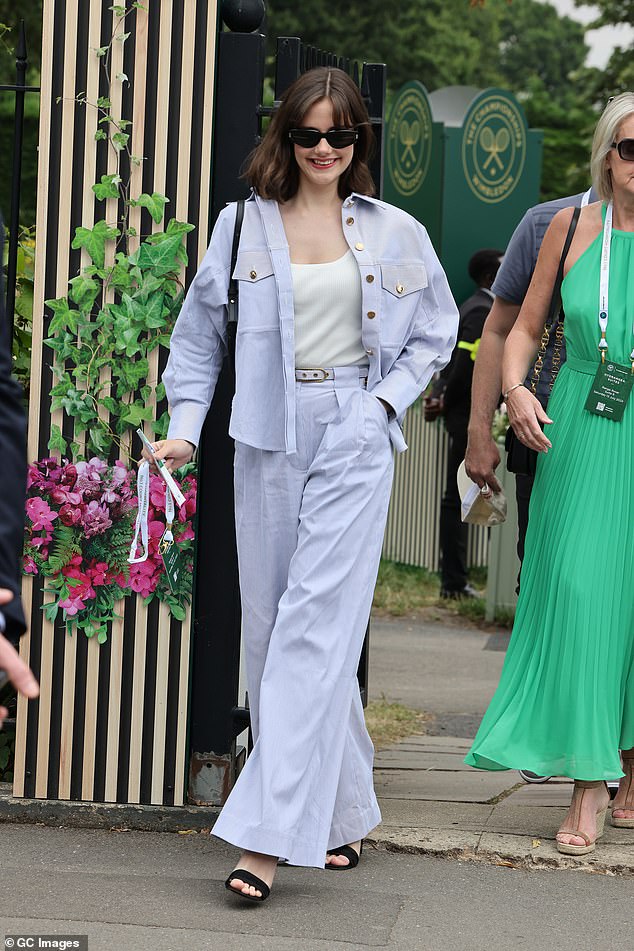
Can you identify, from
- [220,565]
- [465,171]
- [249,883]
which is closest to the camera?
[249,883]

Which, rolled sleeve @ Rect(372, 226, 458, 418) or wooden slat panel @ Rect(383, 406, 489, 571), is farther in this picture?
wooden slat panel @ Rect(383, 406, 489, 571)

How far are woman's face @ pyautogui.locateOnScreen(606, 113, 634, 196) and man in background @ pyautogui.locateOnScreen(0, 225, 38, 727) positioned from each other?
7.98 ft

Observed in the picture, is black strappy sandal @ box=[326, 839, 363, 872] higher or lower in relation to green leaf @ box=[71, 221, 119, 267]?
lower

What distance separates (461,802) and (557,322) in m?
1.44

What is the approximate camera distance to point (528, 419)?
13.1ft

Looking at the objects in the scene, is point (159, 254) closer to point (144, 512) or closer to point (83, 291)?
point (83, 291)

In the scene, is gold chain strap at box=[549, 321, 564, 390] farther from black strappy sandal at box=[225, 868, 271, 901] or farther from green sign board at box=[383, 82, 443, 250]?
green sign board at box=[383, 82, 443, 250]

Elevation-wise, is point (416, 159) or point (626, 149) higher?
point (626, 149)

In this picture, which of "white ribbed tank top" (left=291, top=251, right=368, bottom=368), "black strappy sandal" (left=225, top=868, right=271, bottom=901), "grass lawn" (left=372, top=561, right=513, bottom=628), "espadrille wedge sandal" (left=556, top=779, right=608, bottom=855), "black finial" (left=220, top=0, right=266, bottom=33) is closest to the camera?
"black strappy sandal" (left=225, top=868, right=271, bottom=901)

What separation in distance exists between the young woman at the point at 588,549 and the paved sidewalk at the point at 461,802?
98mm

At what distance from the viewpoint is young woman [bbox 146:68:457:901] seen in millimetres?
3545

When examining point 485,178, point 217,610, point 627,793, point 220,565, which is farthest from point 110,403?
point 485,178

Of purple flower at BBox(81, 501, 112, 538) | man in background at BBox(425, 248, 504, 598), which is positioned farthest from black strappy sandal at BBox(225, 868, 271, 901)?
man in background at BBox(425, 248, 504, 598)

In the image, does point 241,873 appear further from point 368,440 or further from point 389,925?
point 368,440
